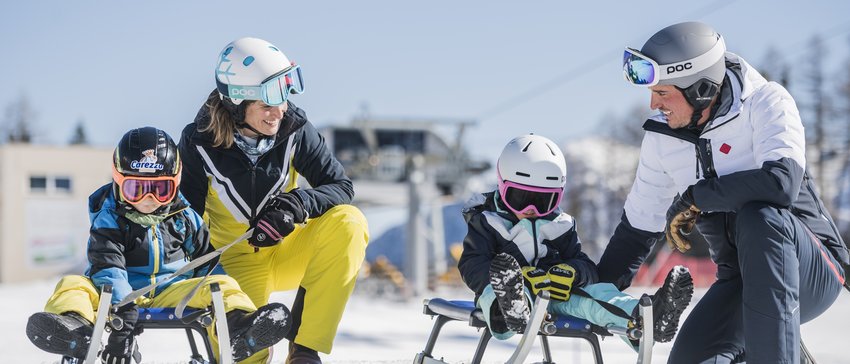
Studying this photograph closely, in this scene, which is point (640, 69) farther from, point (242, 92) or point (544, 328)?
point (242, 92)

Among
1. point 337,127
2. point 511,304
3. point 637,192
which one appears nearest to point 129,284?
point 511,304

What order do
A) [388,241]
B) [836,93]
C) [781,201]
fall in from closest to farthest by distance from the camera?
[781,201] → [836,93] → [388,241]

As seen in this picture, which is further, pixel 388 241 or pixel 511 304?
pixel 388 241

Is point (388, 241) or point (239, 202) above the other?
point (239, 202)

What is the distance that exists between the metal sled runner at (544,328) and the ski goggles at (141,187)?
1151mm

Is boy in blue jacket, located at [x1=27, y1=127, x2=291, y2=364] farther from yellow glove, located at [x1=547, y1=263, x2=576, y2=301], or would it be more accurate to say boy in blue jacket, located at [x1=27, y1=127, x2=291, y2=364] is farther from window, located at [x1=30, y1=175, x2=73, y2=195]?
window, located at [x1=30, y1=175, x2=73, y2=195]

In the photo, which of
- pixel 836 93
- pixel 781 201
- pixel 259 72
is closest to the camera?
pixel 781 201

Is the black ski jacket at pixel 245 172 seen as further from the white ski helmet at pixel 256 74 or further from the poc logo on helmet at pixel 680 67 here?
the poc logo on helmet at pixel 680 67

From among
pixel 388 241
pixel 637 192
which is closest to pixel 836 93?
pixel 388 241

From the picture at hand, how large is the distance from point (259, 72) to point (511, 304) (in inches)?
57.3

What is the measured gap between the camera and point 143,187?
3357 mm

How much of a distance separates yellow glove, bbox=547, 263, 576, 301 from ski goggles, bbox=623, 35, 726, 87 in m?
0.78

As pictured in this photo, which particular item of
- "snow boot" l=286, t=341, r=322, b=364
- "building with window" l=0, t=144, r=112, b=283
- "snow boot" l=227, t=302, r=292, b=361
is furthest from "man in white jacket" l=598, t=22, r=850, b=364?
"building with window" l=0, t=144, r=112, b=283

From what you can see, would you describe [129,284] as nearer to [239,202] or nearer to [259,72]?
[239,202]
